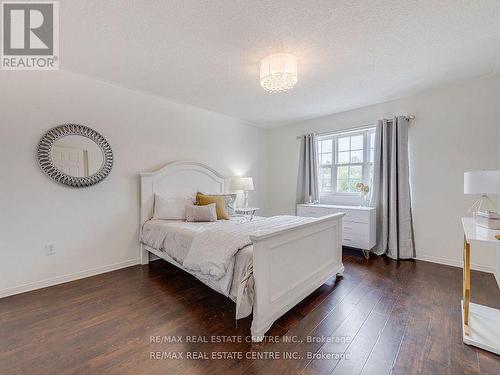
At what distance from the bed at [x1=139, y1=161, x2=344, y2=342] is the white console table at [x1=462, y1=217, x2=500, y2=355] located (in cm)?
111

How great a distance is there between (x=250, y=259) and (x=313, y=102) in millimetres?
2844

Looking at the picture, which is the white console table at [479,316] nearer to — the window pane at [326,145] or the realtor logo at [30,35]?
the window pane at [326,145]

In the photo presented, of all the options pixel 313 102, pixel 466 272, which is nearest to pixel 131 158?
pixel 313 102

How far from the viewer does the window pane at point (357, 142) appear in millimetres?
3955

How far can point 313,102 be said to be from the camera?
355 centimetres

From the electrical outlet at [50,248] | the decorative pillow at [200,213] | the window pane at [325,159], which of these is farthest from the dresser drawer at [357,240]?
the electrical outlet at [50,248]

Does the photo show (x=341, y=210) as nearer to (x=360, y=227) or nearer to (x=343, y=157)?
(x=360, y=227)

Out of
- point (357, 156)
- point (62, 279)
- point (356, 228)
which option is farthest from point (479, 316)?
point (62, 279)

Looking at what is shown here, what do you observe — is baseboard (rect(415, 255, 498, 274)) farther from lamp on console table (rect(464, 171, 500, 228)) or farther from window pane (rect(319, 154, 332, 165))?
window pane (rect(319, 154, 332, 165))

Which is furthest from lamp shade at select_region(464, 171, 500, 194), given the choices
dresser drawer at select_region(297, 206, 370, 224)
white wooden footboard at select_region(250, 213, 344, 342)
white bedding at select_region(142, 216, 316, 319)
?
white bedding at select_region(142, 216, 316, 319)

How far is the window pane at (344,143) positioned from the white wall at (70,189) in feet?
8.84

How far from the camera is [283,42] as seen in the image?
2016mm

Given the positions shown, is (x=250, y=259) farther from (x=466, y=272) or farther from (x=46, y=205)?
(x=46, y=205)

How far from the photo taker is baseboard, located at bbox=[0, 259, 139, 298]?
2281 mm
